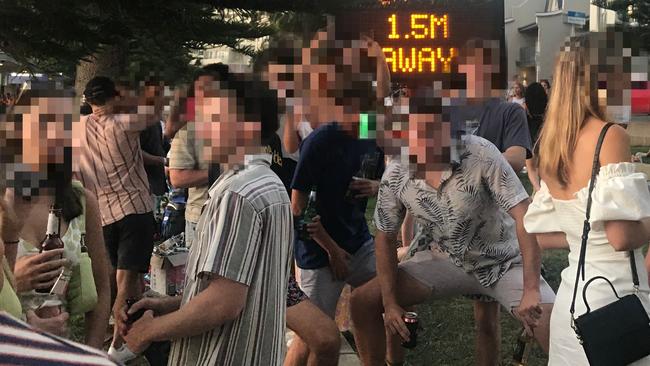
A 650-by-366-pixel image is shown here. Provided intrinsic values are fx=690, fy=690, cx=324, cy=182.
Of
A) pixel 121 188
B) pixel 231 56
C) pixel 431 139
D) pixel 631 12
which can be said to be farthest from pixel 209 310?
pixel 631 12

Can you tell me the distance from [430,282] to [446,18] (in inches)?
128

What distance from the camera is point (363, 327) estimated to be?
4.04 metres

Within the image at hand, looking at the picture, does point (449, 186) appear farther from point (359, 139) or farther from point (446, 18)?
point (446, 18)

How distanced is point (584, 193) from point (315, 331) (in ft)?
4.75

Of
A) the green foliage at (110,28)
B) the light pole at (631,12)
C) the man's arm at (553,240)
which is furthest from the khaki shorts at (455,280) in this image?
the light pole at (631,12)

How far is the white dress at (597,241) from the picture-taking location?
7.99 feet

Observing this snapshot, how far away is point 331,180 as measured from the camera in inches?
160

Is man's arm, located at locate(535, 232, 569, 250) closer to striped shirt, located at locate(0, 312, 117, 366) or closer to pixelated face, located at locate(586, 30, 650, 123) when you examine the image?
pixelated face, located at locate(586, 30, 650, 123)

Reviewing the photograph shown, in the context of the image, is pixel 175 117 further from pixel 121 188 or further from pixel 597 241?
pixel 597 241

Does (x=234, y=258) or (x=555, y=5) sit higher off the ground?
(x=555, y=5)

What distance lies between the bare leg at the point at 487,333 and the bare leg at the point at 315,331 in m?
1.14

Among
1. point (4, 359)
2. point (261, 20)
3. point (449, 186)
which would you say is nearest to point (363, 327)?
point (449, 186)

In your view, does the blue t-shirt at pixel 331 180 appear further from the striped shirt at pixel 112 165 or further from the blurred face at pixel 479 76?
the striped shirt at pixel 112 165

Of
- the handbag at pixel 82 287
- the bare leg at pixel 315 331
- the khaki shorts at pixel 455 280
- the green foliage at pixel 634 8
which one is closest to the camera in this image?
the handbag at pixel 82 287
